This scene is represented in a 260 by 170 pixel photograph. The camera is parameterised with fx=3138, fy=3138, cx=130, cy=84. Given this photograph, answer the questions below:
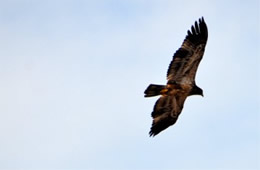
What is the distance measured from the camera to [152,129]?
10656cm

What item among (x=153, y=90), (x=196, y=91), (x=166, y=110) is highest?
(x=196, y=91)

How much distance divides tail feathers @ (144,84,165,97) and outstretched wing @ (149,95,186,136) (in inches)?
33.1

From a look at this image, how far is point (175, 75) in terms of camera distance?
A: 106m

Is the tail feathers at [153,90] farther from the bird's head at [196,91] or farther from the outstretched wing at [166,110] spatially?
the bird's head at [196,91]

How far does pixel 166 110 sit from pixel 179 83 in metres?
1.07

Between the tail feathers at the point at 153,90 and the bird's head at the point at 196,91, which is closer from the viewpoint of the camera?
the tail feathers at the point at 153,90

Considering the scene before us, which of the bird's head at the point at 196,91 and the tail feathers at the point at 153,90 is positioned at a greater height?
the bird's head at the point at 196,91

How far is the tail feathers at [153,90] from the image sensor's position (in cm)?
10562

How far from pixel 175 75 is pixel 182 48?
1.01 m

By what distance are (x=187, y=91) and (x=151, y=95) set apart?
5.49 ft

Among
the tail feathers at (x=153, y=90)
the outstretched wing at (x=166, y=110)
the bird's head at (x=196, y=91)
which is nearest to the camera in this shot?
the tail feathers at (x=153, y=90)

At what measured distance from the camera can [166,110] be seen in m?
107

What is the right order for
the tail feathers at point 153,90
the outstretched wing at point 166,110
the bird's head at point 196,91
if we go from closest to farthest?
the tail feathers at point 153,90 < the outstretched wing at point 166,110 < the bird's head at point 196,91

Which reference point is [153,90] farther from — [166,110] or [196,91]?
[196,91]
